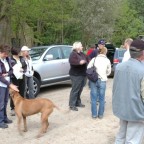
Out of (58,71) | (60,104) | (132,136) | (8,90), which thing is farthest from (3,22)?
(132,136)

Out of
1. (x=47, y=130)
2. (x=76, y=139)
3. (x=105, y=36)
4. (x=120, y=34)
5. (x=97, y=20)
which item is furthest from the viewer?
(x=120, y=34)

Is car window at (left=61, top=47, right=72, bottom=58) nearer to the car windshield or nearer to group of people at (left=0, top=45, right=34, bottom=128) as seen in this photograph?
the car windshield

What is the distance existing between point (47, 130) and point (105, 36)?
2716 cm

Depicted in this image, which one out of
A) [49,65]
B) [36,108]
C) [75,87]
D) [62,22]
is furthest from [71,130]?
[62,22]

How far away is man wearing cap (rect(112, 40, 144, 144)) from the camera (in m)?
4.51

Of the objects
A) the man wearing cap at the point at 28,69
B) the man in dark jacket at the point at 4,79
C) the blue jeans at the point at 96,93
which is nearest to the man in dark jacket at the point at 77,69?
the blue jeans at the point at 96,93

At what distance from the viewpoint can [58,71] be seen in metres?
12.2

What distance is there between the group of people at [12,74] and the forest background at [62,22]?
321 inches

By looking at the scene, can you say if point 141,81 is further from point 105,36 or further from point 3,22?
point 105,36

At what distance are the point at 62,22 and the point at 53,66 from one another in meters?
14.2

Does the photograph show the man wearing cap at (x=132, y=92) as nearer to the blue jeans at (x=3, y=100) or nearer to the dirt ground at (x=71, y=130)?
the dirt ground at (x=71, y=130)

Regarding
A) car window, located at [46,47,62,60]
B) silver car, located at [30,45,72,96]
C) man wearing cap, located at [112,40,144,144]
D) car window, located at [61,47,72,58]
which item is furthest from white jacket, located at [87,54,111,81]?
car window, located at [61,47,72,58]

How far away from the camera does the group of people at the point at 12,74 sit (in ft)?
25.2

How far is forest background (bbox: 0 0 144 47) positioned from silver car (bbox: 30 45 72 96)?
5355 mm
